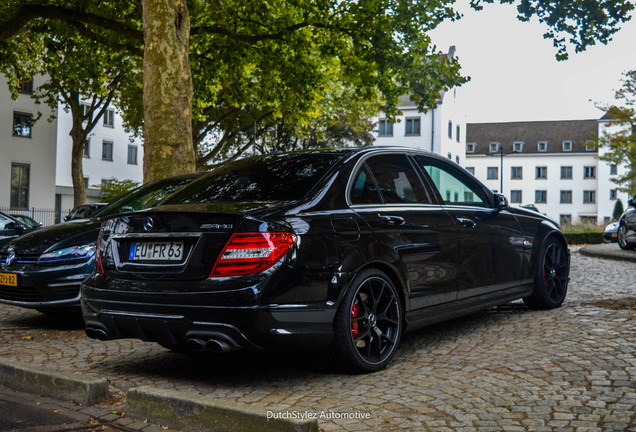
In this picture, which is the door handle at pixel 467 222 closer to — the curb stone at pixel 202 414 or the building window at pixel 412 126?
the curb stone at pixel 202 414

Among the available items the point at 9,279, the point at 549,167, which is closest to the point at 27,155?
the point at 9,279

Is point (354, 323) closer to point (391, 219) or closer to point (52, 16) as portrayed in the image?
point (391, 219)

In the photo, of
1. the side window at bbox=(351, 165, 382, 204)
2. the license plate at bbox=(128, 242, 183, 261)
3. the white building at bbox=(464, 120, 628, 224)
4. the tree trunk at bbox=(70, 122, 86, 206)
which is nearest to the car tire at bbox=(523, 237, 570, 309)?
the side window at bbox=(351, 165, 382, 204)

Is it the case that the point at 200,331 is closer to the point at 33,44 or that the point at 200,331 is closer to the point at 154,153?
the point at 154,153

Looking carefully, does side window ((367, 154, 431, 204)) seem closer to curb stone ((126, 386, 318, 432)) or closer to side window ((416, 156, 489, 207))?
side window ((416, 156, 489, 207))

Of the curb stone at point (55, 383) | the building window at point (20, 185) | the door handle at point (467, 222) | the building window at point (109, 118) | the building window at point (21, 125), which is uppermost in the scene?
the building window at point (109, 118)

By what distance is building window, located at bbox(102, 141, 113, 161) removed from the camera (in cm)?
5107

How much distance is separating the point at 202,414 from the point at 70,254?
13.3 feet

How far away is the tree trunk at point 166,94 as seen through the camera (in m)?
11.3

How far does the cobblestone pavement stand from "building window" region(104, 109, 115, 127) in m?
46.0

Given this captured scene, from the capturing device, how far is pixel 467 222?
6.23 metres

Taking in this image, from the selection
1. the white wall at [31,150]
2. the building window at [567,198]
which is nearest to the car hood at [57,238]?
the white wall at [31,150]

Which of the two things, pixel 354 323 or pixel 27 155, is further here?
pixel 27 155

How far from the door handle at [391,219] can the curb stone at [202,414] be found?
1.94 metres
